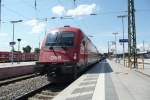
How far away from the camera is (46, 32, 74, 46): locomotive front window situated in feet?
63.0

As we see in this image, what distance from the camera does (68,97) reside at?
10492 mm

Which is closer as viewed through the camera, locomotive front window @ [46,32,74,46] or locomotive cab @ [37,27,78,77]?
locomotive cab @ [37,27,78,77]

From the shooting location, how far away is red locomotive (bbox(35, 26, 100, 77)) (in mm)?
17516

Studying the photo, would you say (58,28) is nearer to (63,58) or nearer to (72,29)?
(72,29)

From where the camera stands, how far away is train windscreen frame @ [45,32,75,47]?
19188 mm

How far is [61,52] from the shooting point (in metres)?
18.6

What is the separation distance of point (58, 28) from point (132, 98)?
1083 cm

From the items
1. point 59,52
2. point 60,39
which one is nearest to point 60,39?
point 60,39

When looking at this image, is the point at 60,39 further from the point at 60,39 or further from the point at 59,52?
the point at 59,52

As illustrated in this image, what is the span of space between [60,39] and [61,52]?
1050mm

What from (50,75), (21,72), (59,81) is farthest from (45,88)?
(21,72)

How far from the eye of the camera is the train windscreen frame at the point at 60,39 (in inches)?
755

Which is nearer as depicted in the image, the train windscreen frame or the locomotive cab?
the locomotive cab

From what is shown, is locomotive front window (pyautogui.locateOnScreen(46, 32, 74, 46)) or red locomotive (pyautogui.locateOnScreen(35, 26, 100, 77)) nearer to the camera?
red locomotive (pyautogui.locateOnScreen(35, 26, 100, 77))
